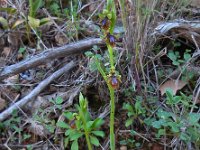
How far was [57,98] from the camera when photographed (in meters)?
1.82

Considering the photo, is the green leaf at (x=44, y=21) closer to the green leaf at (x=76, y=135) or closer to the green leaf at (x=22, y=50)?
the green leaf at (x=22, y=50)

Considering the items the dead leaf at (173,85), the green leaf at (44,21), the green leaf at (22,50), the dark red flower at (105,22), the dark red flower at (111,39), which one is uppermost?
the dark red flower at (105,22)

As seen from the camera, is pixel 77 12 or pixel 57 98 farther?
pixel 77 12

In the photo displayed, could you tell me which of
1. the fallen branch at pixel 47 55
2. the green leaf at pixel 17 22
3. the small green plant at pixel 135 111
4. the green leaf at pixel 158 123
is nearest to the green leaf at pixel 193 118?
the green leaf at pixel 158 123

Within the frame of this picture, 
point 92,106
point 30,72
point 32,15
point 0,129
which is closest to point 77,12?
point 32,15

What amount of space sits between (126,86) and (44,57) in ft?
1.43

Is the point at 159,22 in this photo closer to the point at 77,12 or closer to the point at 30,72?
the point at 77,12

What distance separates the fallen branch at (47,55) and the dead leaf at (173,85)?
1.31 ft

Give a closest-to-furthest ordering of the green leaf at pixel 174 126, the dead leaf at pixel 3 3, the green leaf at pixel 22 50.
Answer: the green leaf at pixel 174 126 → the green leaf at pixel 22 50 → the dead leaf at pixel 3 3

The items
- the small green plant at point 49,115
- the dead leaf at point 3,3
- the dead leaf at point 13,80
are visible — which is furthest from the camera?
the dead leaf at point 3,3

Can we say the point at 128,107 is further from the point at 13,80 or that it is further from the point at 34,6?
the point at 34,6

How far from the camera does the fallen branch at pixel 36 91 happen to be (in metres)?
1.90

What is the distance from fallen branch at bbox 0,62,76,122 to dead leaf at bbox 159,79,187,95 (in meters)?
0.48

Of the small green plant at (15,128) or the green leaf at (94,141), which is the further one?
the small green plant at (15,128)
